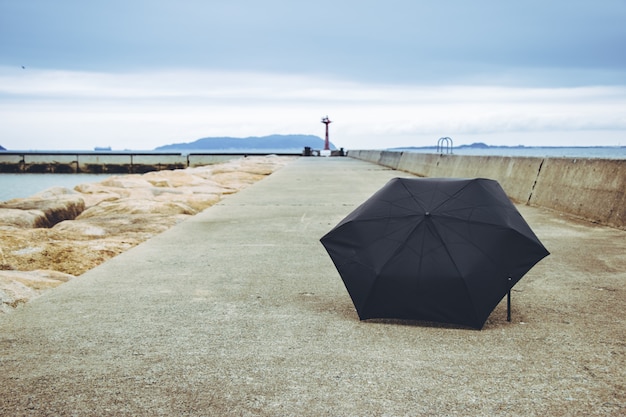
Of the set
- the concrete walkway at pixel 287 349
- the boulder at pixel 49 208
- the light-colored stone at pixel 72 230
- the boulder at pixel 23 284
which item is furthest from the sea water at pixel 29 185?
the concrete walkway at pixel 287 349

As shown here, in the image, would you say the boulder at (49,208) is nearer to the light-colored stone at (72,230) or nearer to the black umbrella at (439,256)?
the light-colored stone at (72,230)

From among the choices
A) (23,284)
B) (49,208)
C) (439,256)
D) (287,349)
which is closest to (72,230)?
(49,208)

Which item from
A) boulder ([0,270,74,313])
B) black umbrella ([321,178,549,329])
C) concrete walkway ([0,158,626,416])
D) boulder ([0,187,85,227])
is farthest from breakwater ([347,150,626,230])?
boulder ([0,187,85,227])

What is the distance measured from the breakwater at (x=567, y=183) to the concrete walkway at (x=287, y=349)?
2593 millimetres

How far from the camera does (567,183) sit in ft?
32.1

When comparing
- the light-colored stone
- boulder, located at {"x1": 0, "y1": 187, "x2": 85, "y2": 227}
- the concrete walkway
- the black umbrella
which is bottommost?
boulder, located at {"x1": 0, "y1": 187, "x2": 85, "y2": 227}

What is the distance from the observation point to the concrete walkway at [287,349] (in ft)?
9.29

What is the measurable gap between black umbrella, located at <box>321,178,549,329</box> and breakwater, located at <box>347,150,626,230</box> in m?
4.86

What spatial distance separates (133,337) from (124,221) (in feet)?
19.2

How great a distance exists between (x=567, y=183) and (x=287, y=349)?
24.8ft

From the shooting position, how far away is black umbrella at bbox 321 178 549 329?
377cm

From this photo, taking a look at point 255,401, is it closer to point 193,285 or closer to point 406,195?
point 406,195

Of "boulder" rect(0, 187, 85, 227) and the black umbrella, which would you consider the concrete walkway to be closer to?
the black umbrella

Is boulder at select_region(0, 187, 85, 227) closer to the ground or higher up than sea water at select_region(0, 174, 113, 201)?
higher up
